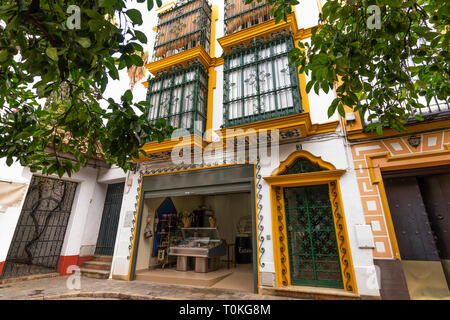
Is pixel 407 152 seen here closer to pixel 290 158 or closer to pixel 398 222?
pixel 398 222

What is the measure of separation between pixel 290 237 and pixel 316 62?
4.50 metres

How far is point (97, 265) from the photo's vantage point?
24.9 feet

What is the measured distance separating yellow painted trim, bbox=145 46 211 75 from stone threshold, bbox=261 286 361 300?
719cm

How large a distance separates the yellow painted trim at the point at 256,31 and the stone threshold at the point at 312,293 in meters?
6.86

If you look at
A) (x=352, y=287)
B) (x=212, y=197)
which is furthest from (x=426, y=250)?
(x=212, y=197)

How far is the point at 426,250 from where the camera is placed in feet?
14.9

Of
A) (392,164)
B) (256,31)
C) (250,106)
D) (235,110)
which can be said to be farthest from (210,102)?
(392,164)

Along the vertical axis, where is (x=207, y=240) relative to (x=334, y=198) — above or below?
below

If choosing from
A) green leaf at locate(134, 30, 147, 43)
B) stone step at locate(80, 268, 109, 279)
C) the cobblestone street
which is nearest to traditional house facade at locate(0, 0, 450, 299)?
stone step at locate(80, 268, 109, 279)

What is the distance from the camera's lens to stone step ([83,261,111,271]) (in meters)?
7.44

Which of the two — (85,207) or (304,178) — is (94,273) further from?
(304,178)

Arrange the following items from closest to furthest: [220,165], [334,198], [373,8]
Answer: [373,8], [334,198], [220,165]

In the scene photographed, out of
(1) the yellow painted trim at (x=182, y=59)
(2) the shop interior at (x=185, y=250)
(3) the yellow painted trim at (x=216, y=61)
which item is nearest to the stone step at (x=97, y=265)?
(2) the shop interior at (x=185, y=250)

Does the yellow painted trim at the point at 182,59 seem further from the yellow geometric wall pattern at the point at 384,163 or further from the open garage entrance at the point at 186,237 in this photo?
the yellow geometric wall pattern at the point at 384,163
